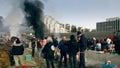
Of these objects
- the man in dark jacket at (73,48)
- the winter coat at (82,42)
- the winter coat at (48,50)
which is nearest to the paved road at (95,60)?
the man in dark jacket at (73,48)

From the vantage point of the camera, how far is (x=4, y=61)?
1503 centimetres

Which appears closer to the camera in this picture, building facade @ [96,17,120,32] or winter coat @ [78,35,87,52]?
winter coat @ [78,35,87,52]

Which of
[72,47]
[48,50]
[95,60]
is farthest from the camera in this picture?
[95,60]

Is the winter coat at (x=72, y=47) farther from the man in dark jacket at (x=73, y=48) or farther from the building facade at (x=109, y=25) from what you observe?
the building facade at (x=109, y=25)

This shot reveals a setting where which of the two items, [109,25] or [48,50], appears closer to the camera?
[48,50]

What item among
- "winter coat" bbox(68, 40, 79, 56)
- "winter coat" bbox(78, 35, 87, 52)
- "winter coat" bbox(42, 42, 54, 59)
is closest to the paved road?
"winter coat" bbox(68, 40, 79, 56)

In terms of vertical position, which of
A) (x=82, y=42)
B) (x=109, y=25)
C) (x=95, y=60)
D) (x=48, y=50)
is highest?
(x=109, y=25)

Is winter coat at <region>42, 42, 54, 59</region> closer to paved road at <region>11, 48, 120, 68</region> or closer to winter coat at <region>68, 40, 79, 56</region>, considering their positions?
winter coat at <region>68, 40, 79, 56</region>

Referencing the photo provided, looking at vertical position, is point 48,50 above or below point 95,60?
above

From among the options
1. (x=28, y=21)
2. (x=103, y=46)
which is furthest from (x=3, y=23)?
(x=103, y=46)

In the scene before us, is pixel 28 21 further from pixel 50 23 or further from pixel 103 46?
pixel 50 23

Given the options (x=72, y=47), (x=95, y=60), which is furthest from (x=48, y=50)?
(x=95, y=60)

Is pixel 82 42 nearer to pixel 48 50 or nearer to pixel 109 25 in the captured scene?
pixel 48 50

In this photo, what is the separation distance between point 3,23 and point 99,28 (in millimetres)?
64908
